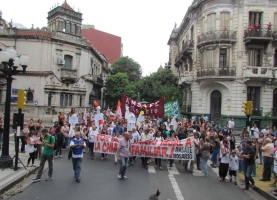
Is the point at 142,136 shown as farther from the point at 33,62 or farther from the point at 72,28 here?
the point at 72,28

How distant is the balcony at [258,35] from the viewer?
1093 inches

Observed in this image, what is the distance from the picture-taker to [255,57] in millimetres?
28844

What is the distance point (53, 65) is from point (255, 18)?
944 inches

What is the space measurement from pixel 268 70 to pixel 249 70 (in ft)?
5.86

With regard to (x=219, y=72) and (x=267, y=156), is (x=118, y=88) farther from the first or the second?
(x=267, y=156)

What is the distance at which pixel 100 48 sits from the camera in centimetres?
7406

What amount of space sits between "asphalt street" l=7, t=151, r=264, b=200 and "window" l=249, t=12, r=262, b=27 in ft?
69.2

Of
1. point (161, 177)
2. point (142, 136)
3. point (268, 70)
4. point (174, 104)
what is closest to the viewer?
point (161, 177)

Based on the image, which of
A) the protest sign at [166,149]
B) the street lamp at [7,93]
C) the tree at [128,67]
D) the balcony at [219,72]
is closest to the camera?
the street lamp at [7,93]

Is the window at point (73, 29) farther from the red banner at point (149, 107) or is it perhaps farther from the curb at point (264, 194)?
the curb at point (264, 194)

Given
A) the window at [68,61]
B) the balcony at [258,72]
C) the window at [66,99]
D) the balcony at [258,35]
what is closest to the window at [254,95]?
the balcony at [258,72]

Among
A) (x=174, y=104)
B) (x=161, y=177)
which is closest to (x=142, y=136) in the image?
(x=161, y=177)

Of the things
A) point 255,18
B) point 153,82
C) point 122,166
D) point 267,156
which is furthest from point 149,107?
point 153,82

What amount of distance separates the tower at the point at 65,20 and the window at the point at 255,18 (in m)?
22.6
